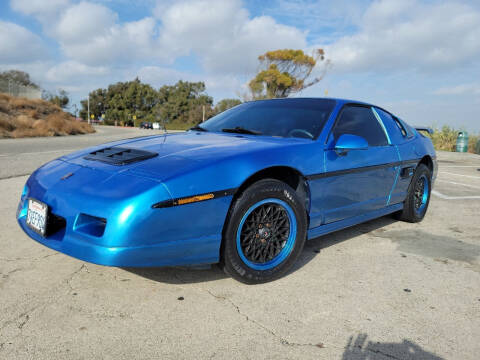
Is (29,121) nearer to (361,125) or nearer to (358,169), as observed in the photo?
(361,125)

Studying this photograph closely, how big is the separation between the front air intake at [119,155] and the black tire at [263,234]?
2.24 feet

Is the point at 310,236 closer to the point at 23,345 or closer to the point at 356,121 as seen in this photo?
the point at 356,121

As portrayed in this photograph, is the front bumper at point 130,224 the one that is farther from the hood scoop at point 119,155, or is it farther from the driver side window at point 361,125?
the driver side window at point 361,125

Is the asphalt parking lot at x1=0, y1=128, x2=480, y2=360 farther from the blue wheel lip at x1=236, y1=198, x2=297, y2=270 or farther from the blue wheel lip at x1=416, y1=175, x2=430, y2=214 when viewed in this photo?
the blue wheel lip at x1=416, y1=175, x2=430, y2=214

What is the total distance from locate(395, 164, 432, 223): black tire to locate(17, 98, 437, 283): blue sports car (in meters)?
0.50

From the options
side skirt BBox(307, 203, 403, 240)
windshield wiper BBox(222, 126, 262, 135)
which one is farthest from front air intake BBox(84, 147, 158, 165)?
side skirt BBox(307, 203, 403, 240)

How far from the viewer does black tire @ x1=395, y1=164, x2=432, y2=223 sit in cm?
407

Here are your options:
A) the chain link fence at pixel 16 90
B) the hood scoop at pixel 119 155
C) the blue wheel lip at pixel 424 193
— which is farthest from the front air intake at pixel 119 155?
the chain link fence at pixel 16 90

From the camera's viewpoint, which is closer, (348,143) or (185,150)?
(185,150)

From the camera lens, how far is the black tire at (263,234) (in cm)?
233

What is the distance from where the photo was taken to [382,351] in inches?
72.0

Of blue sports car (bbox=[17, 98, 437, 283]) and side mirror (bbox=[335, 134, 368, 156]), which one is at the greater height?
side mirror (bbox=[335, 134, 368, 156])

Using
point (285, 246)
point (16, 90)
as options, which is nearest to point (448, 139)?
point (285, 246)

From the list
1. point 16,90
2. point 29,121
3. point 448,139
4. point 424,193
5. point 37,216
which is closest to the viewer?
point 37,216
